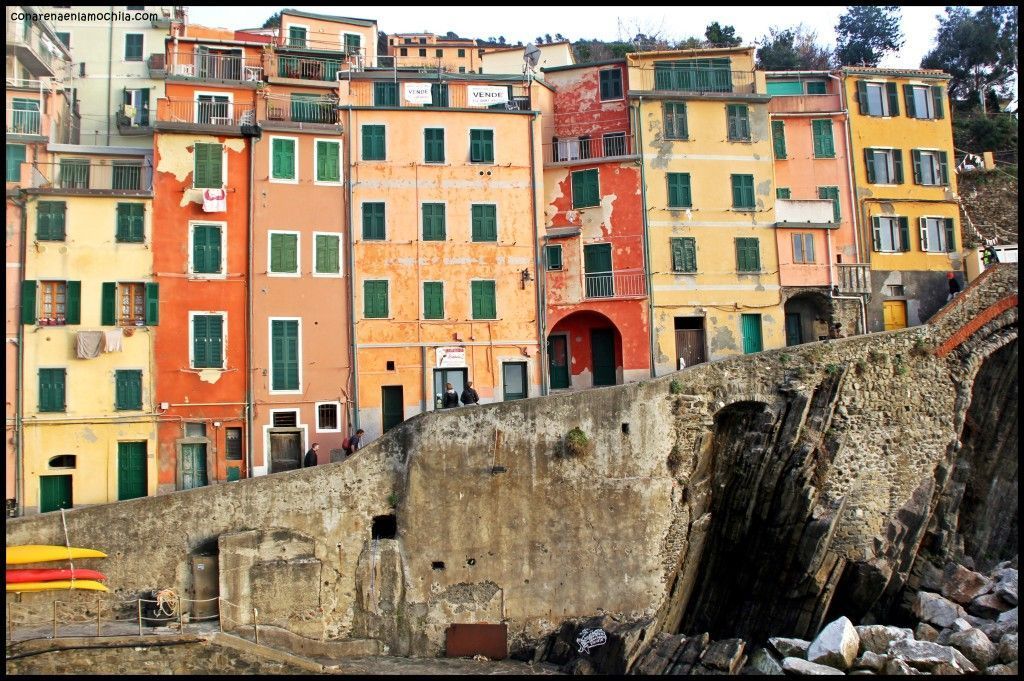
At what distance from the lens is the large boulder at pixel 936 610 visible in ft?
95.0

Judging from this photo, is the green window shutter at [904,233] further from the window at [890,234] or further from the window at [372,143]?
the window at [372,143]

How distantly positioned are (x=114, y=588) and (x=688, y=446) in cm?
1707

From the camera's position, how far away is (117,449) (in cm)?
2969

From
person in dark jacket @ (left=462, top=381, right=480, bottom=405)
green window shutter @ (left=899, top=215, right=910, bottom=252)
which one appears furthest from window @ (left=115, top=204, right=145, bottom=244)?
green window shutter @ (left=899, top=215, right=910, bottom=252)

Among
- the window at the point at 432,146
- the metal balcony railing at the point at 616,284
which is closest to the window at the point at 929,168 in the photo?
the metal balcony railing at the point at 616,284

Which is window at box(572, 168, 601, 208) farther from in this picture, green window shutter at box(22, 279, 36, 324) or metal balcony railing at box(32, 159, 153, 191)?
green window shutter at box(22, 279, 36, 324)

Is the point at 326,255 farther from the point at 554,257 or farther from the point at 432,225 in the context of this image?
the point at 554,257

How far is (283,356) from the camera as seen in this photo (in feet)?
102

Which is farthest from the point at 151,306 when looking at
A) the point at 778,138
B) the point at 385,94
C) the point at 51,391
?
the point at 778,138

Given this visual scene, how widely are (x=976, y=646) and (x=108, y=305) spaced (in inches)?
1139

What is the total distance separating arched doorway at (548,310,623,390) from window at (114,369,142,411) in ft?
49.4

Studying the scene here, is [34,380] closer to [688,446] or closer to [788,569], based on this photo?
[688,446]

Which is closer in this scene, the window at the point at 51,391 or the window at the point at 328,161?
the window at the point at 51,391

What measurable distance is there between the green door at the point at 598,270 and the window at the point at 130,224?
16.1 m
